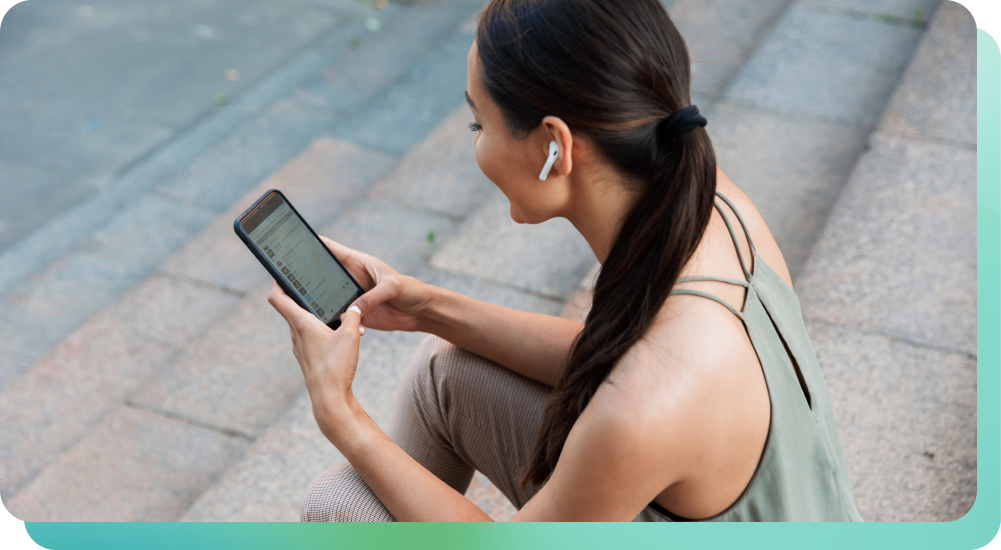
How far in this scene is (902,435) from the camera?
227cm

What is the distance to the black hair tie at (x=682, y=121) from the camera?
1.28 m

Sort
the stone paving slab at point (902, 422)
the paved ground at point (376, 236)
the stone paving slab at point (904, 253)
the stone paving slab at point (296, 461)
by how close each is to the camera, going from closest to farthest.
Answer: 1. the stone paving slab at point (902, 422)
2. the stone paving slab at point (296, 461)
3. the paved ground at point (376, 236)
4. the stone paving slab at point (904, 253)

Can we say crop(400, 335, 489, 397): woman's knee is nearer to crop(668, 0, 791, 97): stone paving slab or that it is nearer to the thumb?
the thumb

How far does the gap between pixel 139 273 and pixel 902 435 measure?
10.3 feet

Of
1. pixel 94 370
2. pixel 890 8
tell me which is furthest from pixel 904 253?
pixel 94 370

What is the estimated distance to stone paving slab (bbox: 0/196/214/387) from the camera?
344 centimetres

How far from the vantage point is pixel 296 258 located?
5.94 feet

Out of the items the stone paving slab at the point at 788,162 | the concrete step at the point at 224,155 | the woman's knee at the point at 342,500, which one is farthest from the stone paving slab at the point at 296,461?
the stone paving slab at the point at 788,162

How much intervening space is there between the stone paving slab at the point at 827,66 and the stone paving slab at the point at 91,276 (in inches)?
111

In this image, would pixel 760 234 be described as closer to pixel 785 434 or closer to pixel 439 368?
pixel 785 434

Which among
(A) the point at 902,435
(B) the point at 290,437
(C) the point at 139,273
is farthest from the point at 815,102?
(C) the point at 139,273

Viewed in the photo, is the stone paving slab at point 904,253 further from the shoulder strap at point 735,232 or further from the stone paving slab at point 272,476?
the stone paving slab at point 272,476

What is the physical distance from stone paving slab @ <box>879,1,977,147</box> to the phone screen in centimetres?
277

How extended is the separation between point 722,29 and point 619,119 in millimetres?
4029
